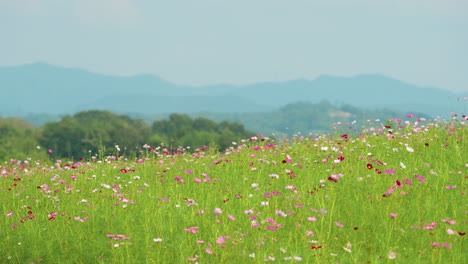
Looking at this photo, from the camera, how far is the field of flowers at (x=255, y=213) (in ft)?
19.4

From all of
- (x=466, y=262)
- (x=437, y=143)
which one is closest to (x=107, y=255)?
(x=466, y=262)

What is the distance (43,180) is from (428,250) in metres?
8.43

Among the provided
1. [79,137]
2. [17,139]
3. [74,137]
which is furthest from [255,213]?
[74,137]

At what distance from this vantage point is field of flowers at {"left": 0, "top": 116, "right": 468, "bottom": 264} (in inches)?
232

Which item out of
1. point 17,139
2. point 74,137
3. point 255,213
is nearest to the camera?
point 255,213

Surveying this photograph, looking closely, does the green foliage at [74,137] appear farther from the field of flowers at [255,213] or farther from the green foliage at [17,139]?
the field of flowers at [255,213]

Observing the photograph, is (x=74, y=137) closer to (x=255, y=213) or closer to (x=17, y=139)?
(x=17, y=139)

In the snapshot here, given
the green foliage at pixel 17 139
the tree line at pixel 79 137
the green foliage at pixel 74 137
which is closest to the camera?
the green foliage at pixel 17 139

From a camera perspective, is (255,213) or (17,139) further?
(17,139)

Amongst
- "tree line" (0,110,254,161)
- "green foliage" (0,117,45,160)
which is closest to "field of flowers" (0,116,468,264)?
"green foliage" (0,117,45,160)

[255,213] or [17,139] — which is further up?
[255,213]

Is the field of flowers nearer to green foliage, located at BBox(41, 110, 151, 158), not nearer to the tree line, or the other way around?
the tree line

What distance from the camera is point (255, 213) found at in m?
6.53

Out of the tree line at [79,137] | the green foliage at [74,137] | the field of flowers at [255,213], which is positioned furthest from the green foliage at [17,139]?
the field of flowers at [255,213]
